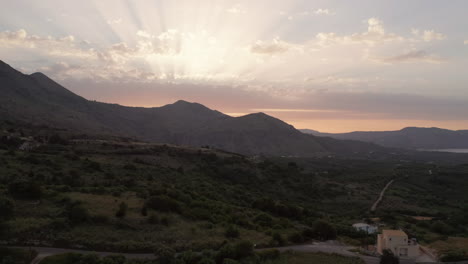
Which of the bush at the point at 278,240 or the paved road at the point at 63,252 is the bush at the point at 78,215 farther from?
the bush at the point at 278,240

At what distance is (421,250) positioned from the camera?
32.8m

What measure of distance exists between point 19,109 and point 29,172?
95.0 m

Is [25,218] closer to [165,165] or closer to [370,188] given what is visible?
[165,165]

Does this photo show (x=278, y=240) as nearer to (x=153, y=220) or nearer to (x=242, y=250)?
(x=242, y=250)

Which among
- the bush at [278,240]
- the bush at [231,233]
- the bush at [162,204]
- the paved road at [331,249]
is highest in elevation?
the bush at [162,204]

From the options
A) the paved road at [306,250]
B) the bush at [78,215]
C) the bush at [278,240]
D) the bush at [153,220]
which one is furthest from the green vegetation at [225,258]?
the bush at [153,220]

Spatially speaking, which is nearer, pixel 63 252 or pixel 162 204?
pixel 63 252

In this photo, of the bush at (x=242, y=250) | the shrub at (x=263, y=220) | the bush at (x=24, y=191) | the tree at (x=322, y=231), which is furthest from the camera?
the shrub at (x=263, y=220)

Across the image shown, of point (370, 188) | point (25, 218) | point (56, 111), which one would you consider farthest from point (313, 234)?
point (56, 111)

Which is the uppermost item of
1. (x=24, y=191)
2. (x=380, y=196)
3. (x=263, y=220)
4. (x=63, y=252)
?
(x=24, y=191)

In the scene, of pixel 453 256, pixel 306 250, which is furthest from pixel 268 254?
pixel 453 256

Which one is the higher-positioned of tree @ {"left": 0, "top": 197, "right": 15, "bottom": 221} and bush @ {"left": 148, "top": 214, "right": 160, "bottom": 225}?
tree @ {"left": 0, "top": 197, "right": 15, "bottom": 221}

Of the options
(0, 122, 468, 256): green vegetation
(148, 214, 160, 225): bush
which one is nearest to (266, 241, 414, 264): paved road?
(0, 122, 468, 256): green vegetation

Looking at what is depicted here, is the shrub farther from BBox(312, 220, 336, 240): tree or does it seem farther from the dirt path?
the dirt path
